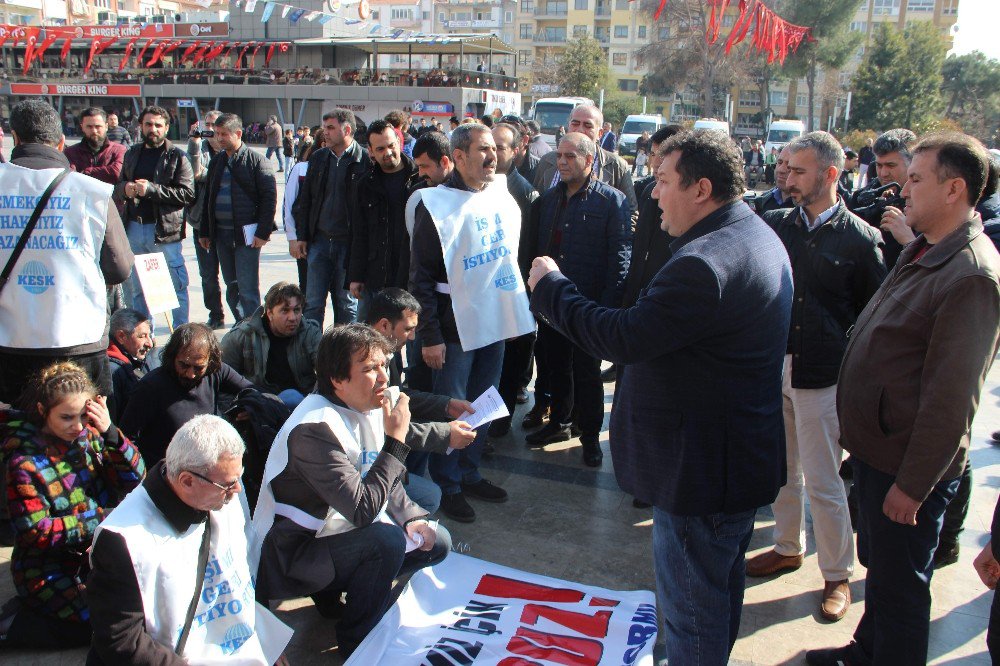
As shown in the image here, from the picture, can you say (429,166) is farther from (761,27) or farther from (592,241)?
(761,27)

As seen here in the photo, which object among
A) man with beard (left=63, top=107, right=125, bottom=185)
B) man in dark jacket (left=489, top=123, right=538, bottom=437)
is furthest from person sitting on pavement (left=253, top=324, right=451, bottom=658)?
man with beard (left=63, top=107, right=125, bottom=185)

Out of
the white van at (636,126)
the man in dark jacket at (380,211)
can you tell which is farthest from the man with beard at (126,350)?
the white van at (636,126)

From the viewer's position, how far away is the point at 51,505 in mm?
2771

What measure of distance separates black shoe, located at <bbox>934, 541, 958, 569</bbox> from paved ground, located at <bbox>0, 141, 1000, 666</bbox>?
46 mm

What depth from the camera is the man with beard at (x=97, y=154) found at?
19.4 ft

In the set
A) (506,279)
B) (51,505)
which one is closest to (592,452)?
(506,279)

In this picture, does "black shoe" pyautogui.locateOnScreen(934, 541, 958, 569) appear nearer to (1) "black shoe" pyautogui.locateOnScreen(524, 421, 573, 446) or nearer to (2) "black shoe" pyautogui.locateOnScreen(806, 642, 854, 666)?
(2) "black shoe" pyautogui.locateOnScreen(806, 642, 854, 666)

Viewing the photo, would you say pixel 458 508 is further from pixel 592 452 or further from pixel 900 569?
pixel 900 569

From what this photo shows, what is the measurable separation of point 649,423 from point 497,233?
197 cm

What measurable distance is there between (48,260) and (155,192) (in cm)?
280

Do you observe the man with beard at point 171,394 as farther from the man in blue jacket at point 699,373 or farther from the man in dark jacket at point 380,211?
the man in blue jacket at point 699,373

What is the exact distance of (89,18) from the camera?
8125 cm

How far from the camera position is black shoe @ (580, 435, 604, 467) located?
4652mm

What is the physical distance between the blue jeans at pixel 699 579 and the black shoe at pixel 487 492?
1.84 meters
